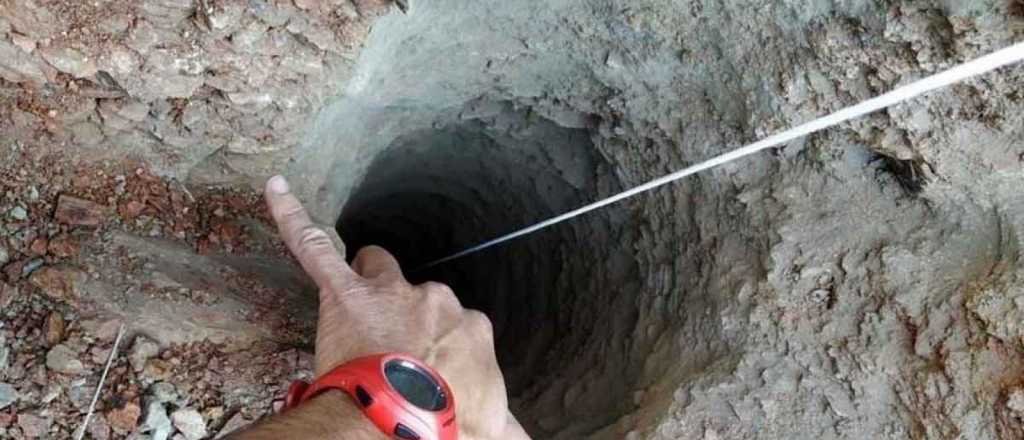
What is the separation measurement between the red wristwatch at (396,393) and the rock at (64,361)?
1.65 ft

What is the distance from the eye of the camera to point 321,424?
981mm

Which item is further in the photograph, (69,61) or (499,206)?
(499,206)

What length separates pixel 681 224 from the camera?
197cm

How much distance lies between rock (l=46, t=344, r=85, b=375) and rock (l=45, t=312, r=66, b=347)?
2cm

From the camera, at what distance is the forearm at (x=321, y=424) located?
0.93 metres

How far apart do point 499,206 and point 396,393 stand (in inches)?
80.1

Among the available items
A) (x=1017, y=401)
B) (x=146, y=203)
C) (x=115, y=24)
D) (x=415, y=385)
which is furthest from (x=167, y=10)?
(x=1017, y=401)

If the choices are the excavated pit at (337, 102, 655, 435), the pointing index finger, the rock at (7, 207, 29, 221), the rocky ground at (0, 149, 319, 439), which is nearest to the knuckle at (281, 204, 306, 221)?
the pointing index finger

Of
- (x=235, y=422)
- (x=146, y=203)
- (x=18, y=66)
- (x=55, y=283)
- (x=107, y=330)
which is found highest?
(x=18, y=66)

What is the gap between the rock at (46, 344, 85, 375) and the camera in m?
1.37

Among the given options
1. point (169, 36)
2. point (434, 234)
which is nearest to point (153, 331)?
point (169, 36)

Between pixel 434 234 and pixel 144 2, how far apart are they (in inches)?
101

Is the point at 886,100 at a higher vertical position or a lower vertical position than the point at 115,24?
lower

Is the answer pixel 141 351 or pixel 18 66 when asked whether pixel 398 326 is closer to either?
pixel 141 351
